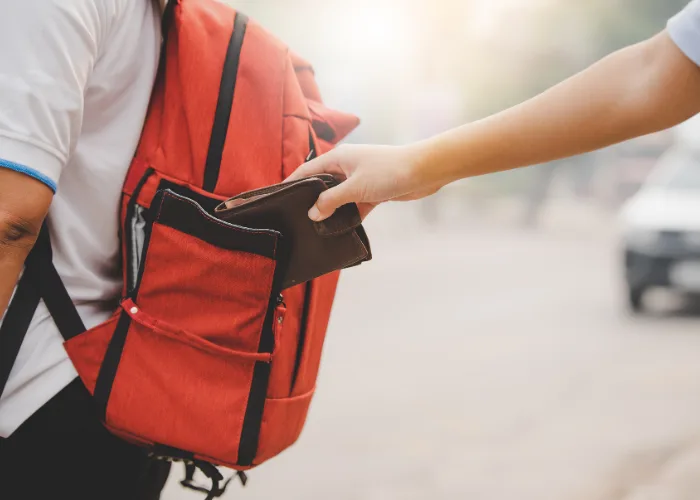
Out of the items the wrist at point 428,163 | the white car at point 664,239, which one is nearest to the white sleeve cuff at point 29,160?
the wrist at point 428,163

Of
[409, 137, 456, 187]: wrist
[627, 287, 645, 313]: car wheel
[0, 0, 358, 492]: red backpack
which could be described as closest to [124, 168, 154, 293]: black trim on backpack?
[0, 0, 358, 492]: red backpack

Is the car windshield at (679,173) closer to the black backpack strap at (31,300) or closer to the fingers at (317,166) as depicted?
the fingers at (317,166)

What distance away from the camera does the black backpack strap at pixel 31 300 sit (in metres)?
1.15

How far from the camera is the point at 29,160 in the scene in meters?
1.02

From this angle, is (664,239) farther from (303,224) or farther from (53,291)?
(53,291)

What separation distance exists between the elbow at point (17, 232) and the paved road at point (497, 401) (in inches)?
108

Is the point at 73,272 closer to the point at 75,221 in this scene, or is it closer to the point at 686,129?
the point at 75,221

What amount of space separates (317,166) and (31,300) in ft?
1.46

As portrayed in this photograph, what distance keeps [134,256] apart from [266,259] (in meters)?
0.20

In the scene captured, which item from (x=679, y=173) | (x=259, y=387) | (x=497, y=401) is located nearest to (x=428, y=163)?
(x=259, y=387)

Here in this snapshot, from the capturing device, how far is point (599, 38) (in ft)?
72.1

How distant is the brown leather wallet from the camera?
3.84 feet

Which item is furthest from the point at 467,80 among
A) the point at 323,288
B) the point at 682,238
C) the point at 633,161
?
the point at 323,288

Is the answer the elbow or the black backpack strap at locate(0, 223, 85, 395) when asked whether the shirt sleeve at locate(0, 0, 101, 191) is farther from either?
the black backpack strap at locate(0, 223, 85, 395)
